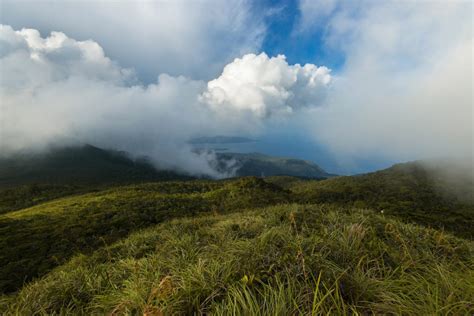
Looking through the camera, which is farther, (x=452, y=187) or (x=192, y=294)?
(x=452, y=187)

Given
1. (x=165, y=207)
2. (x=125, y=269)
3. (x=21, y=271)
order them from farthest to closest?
(x=165, y=207) → (x=21, y=271) → (x=125, y=269)

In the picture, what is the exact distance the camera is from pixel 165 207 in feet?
111

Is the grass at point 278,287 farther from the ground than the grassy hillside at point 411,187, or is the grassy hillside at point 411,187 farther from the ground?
the grass at point 278,287

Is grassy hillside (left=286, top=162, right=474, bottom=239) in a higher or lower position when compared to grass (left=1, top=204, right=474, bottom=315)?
lower

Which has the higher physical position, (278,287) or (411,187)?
(278,287)

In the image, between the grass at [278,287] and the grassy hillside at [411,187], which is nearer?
the grass at [278,287]

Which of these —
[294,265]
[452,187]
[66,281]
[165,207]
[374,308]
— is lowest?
[452,187]

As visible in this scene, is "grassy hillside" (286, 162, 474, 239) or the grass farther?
"grassy hillside" (286, 162, 474, 239)

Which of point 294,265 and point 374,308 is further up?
point 294,265

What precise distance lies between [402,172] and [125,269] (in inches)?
7118

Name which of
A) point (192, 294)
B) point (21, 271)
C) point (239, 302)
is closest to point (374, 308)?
point (239, 302)

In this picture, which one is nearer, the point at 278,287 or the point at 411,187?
the point at 278,287

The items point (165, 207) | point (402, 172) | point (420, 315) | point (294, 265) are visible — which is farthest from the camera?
point (402, 172)

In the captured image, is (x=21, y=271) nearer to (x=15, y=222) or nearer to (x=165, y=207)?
(x=165, y=207)
